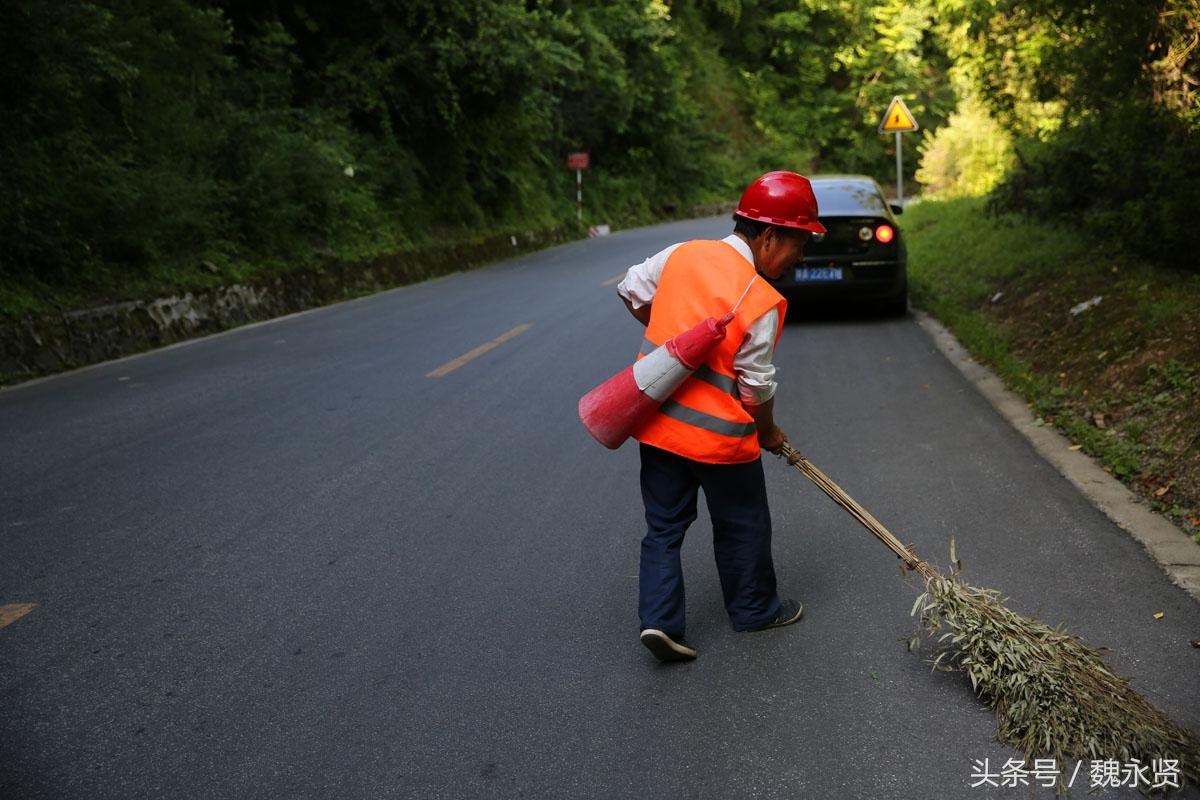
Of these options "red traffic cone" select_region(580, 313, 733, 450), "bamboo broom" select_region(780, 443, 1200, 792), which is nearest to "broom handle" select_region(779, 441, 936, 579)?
"bamboo broom" select_region(780, 443, 1200, 792)

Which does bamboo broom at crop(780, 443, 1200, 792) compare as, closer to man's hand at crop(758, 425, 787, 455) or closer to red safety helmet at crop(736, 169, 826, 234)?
man's hand at crop(758, 425, 787, 455)

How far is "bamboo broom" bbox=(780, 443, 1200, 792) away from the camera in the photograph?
300 cm

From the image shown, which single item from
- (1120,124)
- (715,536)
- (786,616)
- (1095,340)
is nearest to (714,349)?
(715,536)

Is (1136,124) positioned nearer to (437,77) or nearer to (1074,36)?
(1074,36)

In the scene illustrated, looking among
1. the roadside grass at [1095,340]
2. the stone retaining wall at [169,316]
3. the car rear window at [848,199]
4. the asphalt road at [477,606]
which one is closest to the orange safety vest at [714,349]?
the asphalt road at [477,606]

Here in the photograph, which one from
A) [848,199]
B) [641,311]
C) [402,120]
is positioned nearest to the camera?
[641,311]

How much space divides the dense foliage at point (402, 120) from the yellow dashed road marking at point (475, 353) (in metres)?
4.80

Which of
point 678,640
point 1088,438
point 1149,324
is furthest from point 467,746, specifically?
point 1149,324

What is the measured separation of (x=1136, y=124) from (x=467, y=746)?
7813 mm

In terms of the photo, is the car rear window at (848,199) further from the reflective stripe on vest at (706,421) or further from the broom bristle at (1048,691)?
the broom bristle at (1048,691)

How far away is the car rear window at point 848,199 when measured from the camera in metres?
11.4

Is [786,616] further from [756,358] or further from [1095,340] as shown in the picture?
[1095,340]

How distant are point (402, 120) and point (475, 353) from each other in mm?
13165

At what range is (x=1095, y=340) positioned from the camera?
7.93 meters
